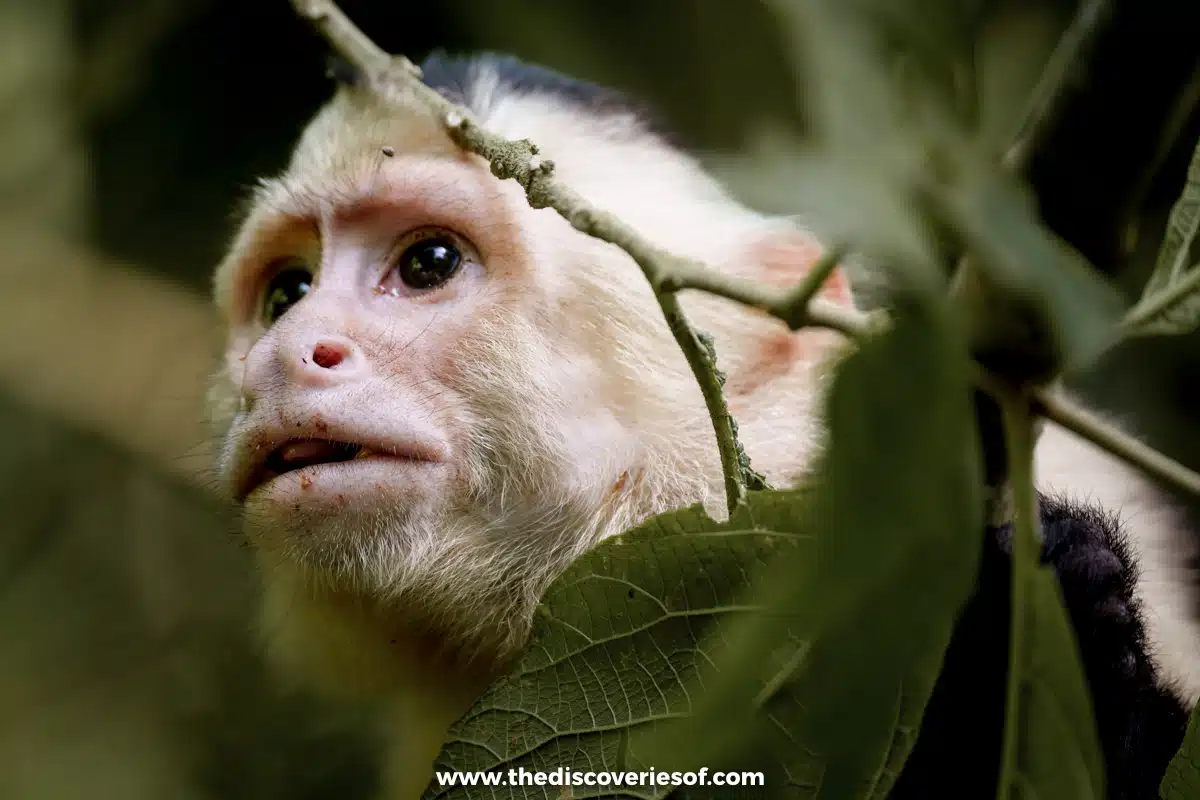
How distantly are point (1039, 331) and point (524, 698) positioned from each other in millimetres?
518

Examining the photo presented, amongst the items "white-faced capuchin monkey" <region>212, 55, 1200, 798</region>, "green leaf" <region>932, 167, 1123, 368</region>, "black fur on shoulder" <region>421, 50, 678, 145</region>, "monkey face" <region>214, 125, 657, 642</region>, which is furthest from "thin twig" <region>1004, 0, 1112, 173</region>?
"black fur on shoulder" <region>421, 50, 678, 145</region>

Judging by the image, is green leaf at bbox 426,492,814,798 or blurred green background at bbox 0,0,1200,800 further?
blurred green background at bbox 0,0,1200,800

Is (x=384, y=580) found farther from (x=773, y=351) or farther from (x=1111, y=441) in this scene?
(x=1111, y=441)

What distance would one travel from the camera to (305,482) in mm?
1353

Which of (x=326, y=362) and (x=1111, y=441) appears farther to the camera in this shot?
(x=326, y=362)

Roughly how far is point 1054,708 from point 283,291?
4.59 feet

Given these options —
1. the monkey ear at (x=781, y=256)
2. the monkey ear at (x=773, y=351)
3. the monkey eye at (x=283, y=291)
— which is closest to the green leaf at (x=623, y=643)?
the monkey ear at (x=773, y=351)

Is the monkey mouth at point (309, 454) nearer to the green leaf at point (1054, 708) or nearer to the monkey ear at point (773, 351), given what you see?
the monkey ear at point (773, 351)

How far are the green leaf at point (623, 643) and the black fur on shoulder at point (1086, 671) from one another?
0.20 m

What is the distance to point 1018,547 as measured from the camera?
0.64m

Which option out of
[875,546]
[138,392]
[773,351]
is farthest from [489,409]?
[138,392]

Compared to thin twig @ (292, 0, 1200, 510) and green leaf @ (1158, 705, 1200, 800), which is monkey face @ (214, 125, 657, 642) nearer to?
thin twig @ (292, 0, 1200, 510)

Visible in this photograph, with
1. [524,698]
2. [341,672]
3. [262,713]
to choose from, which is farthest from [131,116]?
[524,698]

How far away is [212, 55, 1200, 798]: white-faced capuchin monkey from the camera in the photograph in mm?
1342
